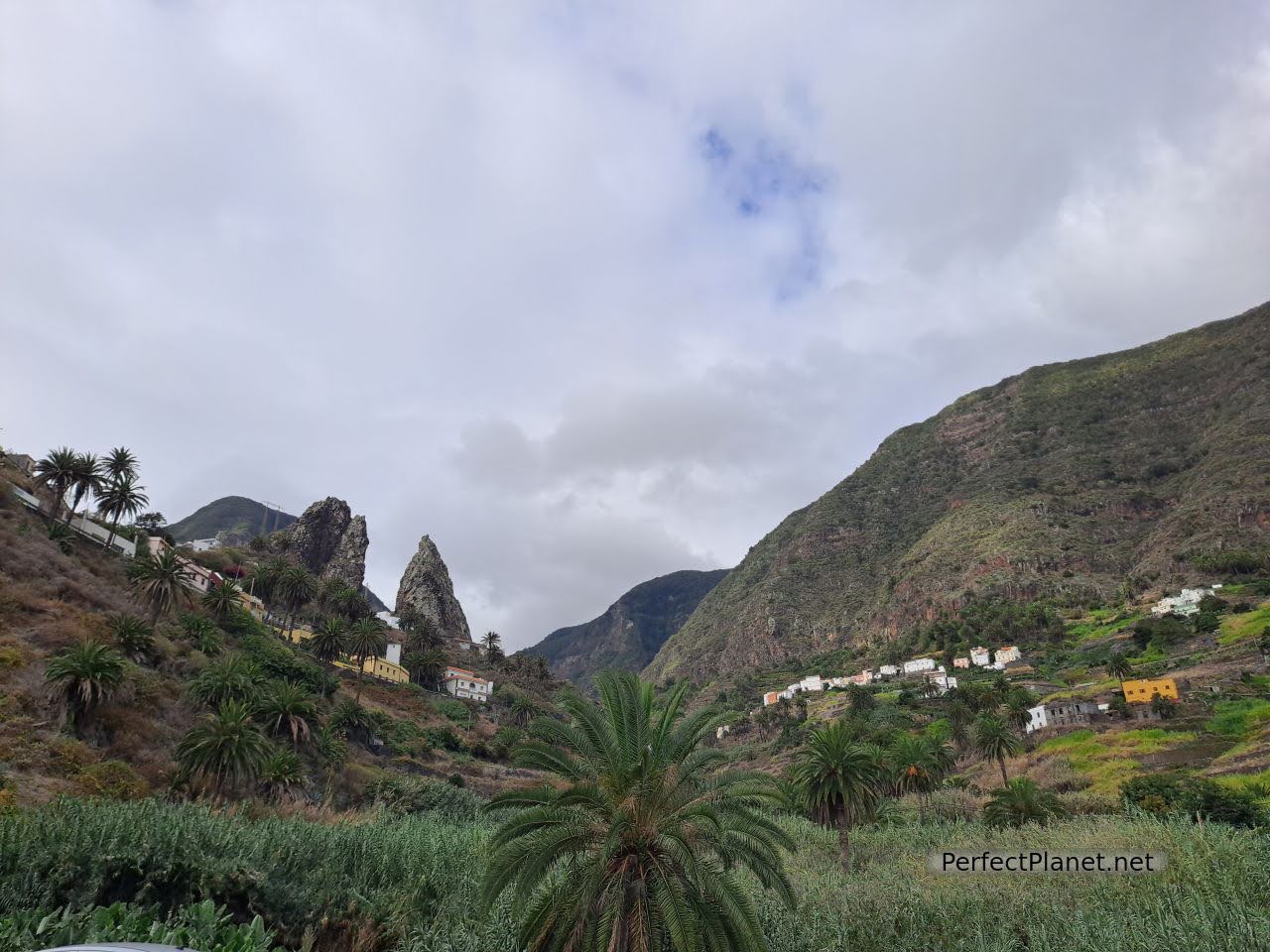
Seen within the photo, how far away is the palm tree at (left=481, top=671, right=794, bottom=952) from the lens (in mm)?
10711

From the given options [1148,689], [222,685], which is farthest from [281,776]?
[1148,689]

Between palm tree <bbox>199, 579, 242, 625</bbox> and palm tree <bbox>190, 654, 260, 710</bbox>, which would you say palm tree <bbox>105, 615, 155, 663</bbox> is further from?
palm tree <bbox>199, 579, 242, 625</bbox>

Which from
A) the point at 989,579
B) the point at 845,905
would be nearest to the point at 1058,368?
the point at 989,579

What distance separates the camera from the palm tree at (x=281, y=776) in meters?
33.9

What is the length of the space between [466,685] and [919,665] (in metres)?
74.0

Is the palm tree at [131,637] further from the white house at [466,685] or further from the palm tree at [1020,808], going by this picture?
the white house at [466,685]

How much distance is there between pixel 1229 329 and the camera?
16075cm

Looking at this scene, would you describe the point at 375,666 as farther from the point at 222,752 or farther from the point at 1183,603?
the point at 1183,603

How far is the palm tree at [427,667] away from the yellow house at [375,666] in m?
2.66

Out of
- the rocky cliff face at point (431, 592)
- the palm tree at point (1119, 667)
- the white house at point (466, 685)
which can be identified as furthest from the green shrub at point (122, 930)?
the rocky cliff face at point (431, 592)

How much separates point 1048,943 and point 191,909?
16.4 metres

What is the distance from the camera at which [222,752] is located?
2972cm

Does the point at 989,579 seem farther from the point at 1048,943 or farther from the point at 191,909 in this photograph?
the point at 191,909

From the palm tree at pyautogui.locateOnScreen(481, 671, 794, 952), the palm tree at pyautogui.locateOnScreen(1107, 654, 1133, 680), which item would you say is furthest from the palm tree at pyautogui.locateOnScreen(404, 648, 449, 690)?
the palm tree at pyautogui.locateOnScreen(481, 671, 794, 952)
